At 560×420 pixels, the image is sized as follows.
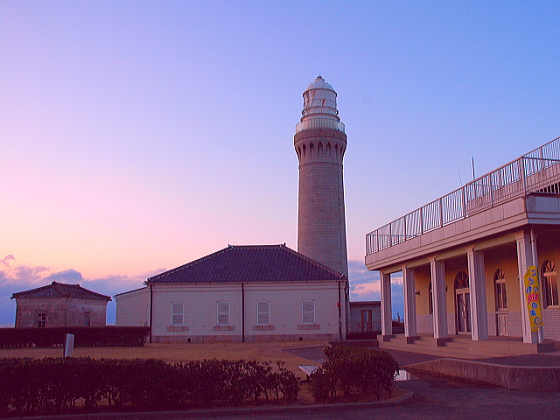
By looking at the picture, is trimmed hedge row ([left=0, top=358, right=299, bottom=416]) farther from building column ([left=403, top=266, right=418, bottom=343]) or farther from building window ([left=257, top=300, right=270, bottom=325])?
building window ([left=257, top=300, right=270, bottom=325])

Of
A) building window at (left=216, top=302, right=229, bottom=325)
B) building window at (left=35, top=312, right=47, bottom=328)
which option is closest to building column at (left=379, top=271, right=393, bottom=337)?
building window at (left=216, top=302, right=229, bottom=325)

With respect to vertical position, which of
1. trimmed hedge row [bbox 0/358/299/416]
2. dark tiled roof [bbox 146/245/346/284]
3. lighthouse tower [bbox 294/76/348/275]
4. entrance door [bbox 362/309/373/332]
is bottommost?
trimmed hedge row [bbox 0/358/299/416]

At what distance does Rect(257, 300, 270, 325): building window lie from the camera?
3488 cm

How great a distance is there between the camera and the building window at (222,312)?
115ft

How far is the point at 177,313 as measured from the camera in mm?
35062

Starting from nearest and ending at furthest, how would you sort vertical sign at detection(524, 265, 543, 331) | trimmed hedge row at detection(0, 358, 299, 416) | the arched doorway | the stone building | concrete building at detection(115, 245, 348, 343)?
trimmed hedge row at detection(0, 358, 299, 416)
vertical sign at detection(524, 265, 543, 331)
the arched doorway
concrete building at detection(115, 245, 348, 343)
the stone building

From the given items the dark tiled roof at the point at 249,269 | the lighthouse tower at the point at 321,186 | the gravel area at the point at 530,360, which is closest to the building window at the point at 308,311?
the dark tiled roof at the point at 249,269

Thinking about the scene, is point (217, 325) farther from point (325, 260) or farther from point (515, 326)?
point (515, 326)

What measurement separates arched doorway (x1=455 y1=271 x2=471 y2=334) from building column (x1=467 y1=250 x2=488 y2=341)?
534 centimetres

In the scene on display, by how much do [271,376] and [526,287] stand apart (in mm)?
8816

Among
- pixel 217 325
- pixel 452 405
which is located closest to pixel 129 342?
pixel 217 325

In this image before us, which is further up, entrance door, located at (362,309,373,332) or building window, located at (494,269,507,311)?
building window, located at (494,269,507,311)

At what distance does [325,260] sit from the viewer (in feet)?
149

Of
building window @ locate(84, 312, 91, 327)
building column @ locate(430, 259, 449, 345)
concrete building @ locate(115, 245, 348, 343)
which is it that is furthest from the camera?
building window @ locate(84, 312, 91, 327)
